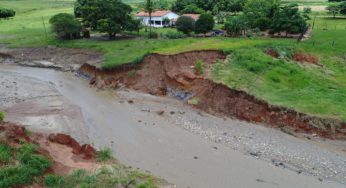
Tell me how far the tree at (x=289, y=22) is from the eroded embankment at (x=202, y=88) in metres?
15.0

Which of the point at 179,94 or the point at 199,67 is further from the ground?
the point at 199,67

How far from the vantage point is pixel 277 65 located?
125 ft

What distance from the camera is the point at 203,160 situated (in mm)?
24734

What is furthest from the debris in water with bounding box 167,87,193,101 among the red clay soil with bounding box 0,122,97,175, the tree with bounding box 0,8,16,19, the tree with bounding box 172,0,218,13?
the tree with bounding box 0,8,16,19

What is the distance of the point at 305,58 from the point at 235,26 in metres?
13.5

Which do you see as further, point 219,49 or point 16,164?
point 219,49

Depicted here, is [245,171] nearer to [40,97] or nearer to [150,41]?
[40,97]

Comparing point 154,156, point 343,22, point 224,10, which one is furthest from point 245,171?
point 224,10

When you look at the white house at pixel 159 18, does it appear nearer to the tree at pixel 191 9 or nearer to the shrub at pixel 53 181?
the tree at pixel 191 9

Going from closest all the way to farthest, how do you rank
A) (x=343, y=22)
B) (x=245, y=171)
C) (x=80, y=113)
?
(x=245, y=171), (x=80, y=113), (x=343, y=22)

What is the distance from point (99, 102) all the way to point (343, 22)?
41.9 metres

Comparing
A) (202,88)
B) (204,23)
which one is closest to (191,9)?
(204,23)

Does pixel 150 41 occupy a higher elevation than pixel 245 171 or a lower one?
higher

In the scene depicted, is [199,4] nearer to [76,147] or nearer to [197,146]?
[197,146]
